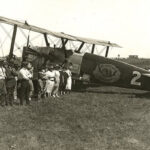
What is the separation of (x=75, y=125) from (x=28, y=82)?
299cm

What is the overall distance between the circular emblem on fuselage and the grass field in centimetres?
293

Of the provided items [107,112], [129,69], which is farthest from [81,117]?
[129,69]

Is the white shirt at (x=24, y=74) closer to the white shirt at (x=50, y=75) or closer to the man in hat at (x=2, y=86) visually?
the man in hat at (x=2, y=86)

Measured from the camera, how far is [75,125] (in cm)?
828

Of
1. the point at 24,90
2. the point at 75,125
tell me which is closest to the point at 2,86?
the point at 24,90

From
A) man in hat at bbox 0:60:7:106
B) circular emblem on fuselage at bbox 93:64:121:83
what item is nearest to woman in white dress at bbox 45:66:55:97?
man in hat at bbox 0:60:7:106

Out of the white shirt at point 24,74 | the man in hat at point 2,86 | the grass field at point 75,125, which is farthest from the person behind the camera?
the white shirt at point 24,74

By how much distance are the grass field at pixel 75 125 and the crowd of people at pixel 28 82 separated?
0.42m

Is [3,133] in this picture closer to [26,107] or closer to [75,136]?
[75,136]

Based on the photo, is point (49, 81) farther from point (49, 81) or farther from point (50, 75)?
point (50, 75)

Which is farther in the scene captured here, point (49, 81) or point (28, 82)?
point (49, 81)

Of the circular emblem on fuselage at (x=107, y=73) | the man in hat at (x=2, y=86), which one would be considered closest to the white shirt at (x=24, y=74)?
the man in hat at (x=2, y=86)

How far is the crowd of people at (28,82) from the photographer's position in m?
10.3

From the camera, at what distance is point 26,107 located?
10234mm
